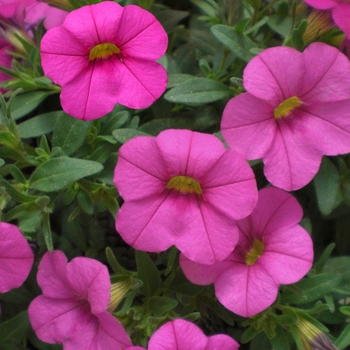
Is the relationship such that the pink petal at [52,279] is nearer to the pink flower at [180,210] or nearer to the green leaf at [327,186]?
the pink flower at [180,210]

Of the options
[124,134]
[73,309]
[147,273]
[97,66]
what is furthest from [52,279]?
[97,66]

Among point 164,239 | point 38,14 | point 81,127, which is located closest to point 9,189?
point 81,127

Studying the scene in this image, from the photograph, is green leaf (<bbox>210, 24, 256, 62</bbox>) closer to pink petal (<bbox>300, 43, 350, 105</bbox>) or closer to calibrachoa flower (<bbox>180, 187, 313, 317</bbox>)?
pink petal (<bbox>300, 43, 350, 105</bbox>)

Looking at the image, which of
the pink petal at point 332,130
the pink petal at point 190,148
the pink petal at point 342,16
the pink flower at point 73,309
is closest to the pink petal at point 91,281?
the pink flower at point 73,309

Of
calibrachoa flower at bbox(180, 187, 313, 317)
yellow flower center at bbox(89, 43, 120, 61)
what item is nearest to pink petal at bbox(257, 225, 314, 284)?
calibrachoa flower at bbox(180, 187, 313, 317)

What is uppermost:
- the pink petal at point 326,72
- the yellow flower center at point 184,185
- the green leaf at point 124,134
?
the pink petal at point 326,72

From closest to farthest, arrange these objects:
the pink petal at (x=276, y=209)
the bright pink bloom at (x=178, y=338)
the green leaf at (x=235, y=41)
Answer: the bright pink bloom at (x=178, y=338) → the pink petal at (x=276, y=209) → the green leaf at (x=235, y=41)
